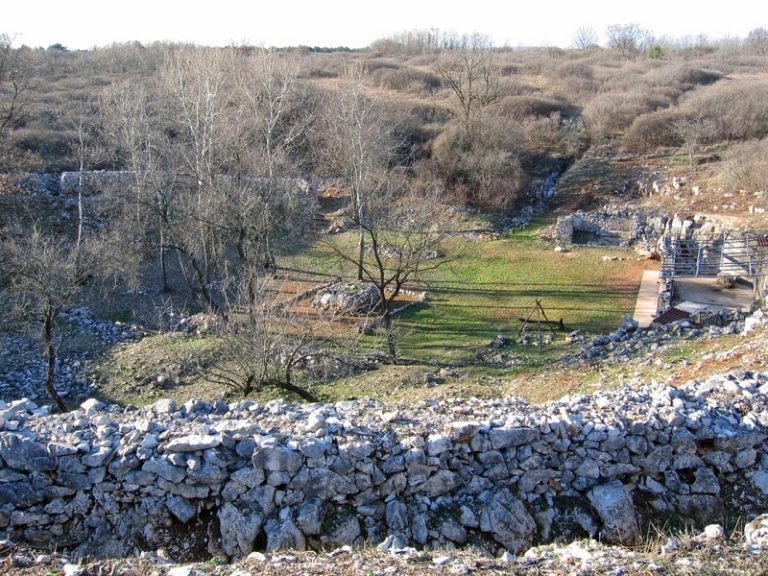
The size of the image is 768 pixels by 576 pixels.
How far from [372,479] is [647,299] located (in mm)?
15983

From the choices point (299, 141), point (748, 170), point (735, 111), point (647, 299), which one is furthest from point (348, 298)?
point (735, 111)

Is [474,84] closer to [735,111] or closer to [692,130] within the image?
[692,130]

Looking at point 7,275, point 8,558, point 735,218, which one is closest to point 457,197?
point 735,218

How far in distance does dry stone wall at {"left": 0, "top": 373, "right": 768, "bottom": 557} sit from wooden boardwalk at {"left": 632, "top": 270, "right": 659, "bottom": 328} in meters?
10.6

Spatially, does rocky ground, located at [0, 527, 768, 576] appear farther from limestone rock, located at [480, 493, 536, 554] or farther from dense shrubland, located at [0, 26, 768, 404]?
dense shrubland, located at [0, 26, 768, 404]

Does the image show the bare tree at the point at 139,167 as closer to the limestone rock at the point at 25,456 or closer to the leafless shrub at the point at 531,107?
the limestone rock at the point at 25,456

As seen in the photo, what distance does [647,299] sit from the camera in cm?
2120

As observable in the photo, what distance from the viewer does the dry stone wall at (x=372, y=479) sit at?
24.5ft

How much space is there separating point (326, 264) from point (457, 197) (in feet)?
33.2

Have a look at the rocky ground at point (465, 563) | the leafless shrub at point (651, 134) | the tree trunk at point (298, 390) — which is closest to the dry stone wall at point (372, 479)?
the rocky ground at point (465, 563)

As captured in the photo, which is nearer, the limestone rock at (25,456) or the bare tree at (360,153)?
the limestone rock at (25,456)

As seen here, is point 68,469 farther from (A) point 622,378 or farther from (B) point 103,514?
(A) point 622,378

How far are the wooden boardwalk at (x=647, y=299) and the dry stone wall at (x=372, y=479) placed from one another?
10566 millimetres

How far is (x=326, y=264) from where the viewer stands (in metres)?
25.9
